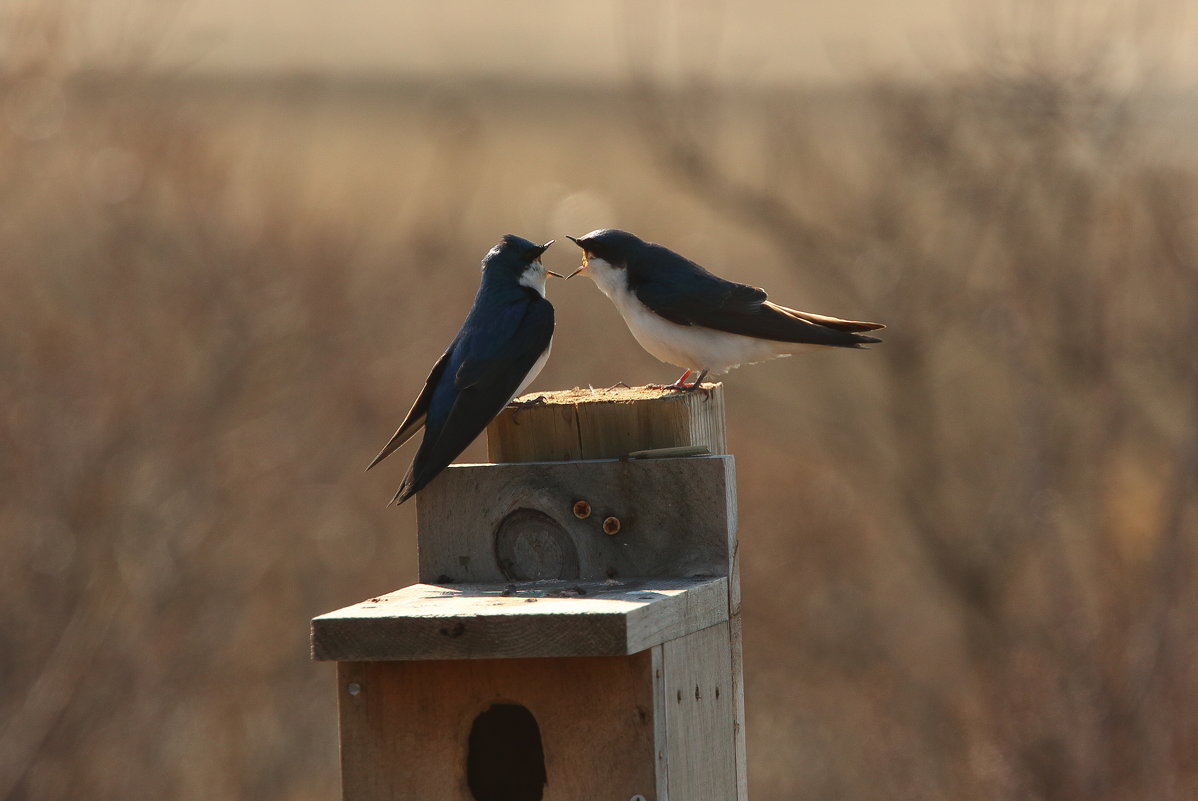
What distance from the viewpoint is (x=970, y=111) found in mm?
8195

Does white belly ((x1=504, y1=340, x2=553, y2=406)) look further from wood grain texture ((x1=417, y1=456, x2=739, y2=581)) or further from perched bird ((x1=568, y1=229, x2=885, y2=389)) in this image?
perched bird ((x1=568, y1=229, x2=885, y2=389))

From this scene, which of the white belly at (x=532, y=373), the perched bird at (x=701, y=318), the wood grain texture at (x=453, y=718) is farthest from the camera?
the perched bird at (x=701, y=318)

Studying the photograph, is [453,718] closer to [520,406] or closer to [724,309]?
[520,406]

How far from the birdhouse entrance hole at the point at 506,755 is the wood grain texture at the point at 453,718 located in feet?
0.50

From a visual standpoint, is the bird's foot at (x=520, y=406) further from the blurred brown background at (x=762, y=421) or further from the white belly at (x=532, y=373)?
the blurred brown background at (x=762, y=421)

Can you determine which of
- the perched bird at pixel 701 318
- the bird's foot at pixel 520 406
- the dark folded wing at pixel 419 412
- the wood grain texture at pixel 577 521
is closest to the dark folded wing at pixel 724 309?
the perched bird at pixel 701 318

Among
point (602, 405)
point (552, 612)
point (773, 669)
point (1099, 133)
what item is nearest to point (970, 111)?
point (1099, 133)

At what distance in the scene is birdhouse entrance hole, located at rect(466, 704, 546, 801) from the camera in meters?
2.65

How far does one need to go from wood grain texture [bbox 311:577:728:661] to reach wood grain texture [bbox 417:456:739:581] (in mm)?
203

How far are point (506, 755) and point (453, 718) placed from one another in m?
0.25

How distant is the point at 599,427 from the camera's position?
281 centimetres

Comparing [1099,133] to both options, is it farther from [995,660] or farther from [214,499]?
[214,499]

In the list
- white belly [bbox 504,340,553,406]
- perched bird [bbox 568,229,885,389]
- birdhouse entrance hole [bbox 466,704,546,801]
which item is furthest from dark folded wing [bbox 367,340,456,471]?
perched bird [bbox 568,229,885,389]

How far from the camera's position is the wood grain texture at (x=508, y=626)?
7.32ft
